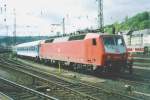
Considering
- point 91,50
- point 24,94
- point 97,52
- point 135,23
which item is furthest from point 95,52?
point 135,23

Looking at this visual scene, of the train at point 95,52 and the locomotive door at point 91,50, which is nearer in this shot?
the train at point 95,52

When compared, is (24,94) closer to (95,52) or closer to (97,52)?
(97,52)

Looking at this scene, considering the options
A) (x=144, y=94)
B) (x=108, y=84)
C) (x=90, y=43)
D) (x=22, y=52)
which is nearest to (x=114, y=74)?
(x=90, y=43)

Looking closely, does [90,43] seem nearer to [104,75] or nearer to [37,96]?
[104,75]

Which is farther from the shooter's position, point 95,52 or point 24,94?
point 95,52

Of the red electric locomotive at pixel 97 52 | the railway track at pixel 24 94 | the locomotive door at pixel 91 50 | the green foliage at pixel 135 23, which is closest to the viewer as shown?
the railway track at pixel 24 94

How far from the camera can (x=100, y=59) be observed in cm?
2378

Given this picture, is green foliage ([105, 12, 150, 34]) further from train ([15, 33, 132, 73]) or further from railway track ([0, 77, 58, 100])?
railway track ([0, 77, 58, 100])

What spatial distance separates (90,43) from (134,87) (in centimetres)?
738

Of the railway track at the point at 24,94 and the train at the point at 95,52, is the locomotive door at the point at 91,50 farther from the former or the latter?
the railway track at the point at 24,94

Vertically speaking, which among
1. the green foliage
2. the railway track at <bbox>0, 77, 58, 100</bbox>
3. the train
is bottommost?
the railway track at <bbox>0, 77, 58, 100</bbox>

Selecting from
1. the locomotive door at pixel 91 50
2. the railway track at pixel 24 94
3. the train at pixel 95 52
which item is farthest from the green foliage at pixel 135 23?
the railway track at pixel 24 94

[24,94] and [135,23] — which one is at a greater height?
[135,23]

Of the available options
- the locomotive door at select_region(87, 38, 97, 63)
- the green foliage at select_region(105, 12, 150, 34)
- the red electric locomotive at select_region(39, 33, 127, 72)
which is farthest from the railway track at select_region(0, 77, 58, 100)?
the green foliage at select_region(105, 12, 150, 34)
